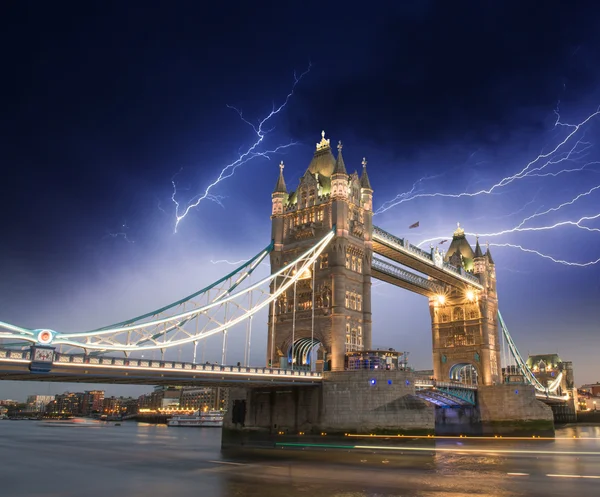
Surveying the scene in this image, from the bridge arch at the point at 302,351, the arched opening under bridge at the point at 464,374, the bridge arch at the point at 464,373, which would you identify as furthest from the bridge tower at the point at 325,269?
the arched opening under bridge at the point at 464,374

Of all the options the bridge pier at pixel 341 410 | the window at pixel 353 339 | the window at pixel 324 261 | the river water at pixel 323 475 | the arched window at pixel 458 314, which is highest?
the window at pixel 324 261

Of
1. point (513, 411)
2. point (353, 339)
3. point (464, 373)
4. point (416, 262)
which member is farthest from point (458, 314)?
point (353, 339)

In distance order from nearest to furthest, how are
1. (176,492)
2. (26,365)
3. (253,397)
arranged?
(176,492) < (26,365) < (253,397)

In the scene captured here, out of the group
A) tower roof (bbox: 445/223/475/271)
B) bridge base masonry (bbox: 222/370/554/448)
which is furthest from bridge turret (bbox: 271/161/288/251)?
tower roof (bbox: 445/223/475/271)

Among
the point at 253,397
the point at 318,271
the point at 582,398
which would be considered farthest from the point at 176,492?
the point at 582,398

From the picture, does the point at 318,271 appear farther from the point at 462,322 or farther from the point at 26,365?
the point at 462,322

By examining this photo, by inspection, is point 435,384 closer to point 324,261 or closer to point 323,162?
point 324,261

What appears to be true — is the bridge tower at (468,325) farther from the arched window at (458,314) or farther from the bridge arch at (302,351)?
the bridge arch at (302,351)
